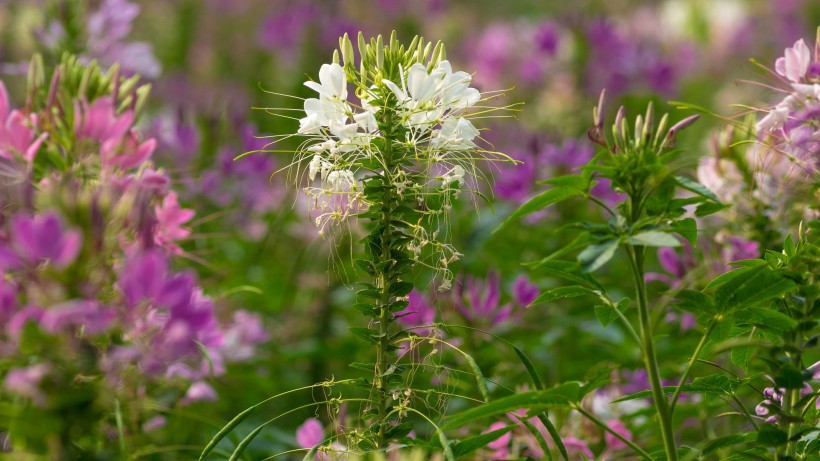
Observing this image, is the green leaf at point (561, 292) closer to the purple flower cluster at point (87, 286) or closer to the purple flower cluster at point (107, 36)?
the purple flower cluster at point (87, 286)

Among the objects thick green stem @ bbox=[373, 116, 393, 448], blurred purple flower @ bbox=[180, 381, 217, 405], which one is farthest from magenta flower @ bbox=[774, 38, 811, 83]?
blurred purple flower @ bbox=[180, 381, 217, 405]

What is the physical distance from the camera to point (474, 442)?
2.75ft

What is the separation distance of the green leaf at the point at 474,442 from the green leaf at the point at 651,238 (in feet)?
0.71

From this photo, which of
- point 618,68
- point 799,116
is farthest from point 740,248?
point 618,68

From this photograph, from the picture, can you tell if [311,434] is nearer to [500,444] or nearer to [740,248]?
[500,444]

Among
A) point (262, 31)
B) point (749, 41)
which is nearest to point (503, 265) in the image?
point (262, 31)

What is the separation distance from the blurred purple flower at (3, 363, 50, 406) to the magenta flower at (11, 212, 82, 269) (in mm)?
86

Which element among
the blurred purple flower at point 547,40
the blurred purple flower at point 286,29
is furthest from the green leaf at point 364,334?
the blurred purple flower at point 286,29

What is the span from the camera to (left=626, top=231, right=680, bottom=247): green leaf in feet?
2.26

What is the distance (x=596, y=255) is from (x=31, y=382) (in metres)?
0.45

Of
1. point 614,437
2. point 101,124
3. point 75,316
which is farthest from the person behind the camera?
point 614,437

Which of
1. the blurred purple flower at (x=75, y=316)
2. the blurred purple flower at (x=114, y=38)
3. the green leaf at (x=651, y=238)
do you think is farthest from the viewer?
the blurred purple flower at (x=114, y=38)

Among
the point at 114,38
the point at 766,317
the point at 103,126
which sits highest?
the point at 114,38

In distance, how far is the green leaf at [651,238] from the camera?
689 millimetres
